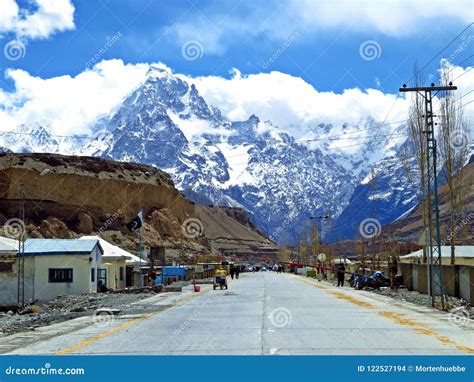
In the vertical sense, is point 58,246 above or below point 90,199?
below

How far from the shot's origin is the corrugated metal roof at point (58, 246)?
49406mm

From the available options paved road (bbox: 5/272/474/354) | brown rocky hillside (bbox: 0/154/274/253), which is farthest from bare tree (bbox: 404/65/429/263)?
brown rocky hillside (bbox: 0/154/274/253)

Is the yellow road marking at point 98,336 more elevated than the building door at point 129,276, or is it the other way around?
the yellow road marking at point 98,336

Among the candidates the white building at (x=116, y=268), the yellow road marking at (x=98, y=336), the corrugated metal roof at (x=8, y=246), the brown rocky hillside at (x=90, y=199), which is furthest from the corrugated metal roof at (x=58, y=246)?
the brown rocky hillside at (x=90, y=199)

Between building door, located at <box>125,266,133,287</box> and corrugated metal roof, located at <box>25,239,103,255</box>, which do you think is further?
building door, located at <box>125,266,133,287</box>

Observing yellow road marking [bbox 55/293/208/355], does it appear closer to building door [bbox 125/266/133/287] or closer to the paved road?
the paved road

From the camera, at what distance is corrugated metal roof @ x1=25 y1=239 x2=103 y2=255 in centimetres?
4941

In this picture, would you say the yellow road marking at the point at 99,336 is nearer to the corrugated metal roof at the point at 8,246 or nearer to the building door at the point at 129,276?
the corrugated metal roof at the point at 8,246

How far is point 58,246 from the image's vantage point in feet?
166

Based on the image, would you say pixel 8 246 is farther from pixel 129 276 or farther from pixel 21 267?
pixel 129 276

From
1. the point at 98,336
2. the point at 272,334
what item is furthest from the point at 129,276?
the point at 272,334

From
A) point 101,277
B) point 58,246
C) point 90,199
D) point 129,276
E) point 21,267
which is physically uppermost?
point 90,199
